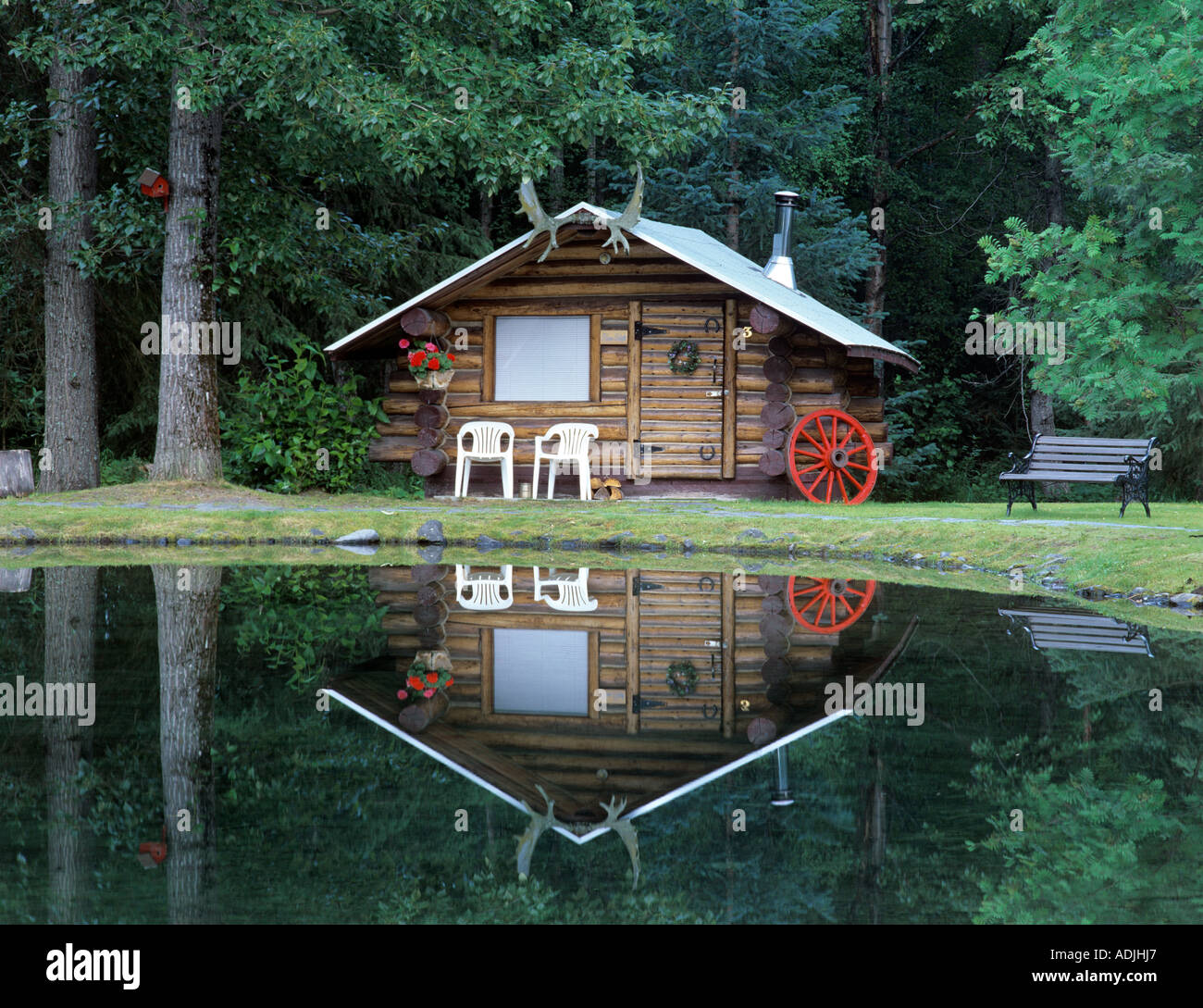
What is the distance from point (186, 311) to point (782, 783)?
15.2m

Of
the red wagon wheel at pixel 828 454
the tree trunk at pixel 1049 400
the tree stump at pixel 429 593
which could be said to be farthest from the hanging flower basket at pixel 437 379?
the tree trunk at pixel 1049 400

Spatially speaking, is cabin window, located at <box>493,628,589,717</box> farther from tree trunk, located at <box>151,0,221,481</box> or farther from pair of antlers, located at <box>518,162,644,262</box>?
pair of antlers, located at <box>518,162,644,262</box>

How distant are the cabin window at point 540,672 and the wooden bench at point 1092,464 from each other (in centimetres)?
837

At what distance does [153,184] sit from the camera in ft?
63.0

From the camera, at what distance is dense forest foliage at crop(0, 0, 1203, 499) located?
53.8 feet

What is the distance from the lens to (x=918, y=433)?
31.3m

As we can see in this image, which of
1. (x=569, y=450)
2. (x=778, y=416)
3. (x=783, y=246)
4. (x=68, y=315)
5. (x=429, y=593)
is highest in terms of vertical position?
(x=783, y=246)

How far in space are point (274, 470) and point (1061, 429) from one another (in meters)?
17.1

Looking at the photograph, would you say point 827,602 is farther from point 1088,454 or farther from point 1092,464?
point 1088,454

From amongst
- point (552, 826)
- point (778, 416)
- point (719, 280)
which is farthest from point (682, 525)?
point (552, 826)

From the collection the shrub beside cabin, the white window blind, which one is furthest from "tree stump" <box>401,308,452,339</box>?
the white window blind
